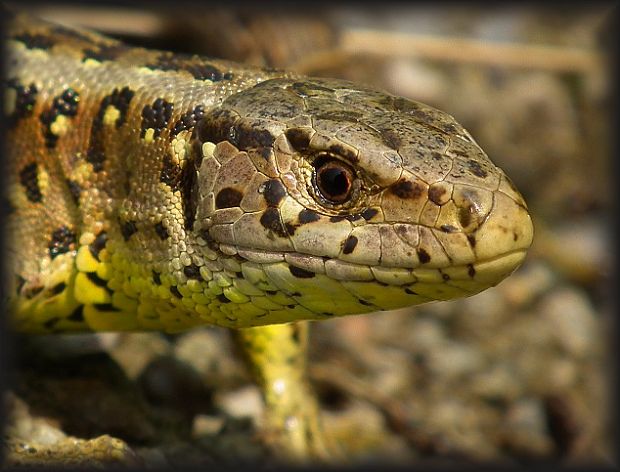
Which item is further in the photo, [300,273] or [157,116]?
[157,116]

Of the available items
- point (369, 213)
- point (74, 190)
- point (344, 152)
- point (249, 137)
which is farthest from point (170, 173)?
point (369, 213)

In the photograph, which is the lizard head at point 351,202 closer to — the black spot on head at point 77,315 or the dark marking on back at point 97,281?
the dark marking on back at point 97,281

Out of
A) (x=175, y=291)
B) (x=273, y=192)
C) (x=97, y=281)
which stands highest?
(x=273, y=192)

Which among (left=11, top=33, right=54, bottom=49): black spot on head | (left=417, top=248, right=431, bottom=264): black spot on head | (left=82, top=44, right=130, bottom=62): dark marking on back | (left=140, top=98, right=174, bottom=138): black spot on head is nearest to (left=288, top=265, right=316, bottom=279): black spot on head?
(left=417, top=248, right=431, bottom=264): black spot on head

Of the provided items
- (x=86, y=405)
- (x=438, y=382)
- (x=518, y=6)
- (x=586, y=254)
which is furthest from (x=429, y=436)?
(x=518, y=6)

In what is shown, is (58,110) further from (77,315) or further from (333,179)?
(333,179)

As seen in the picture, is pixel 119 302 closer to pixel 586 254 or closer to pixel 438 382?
pixel 438 382

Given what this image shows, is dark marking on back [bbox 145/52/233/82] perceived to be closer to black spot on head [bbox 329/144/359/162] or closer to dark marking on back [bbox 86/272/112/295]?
black spot on head [bbox 329/144/359/162]
